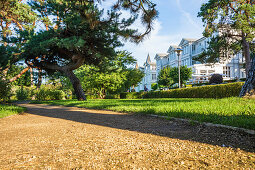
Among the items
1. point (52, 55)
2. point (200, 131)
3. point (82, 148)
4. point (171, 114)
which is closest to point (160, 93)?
point (52, 55)

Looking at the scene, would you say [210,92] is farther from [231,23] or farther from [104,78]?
[104,78]

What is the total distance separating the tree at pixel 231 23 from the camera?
11.2 meters

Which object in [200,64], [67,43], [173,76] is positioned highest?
[200,64]

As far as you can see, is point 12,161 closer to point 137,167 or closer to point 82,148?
point 82,148

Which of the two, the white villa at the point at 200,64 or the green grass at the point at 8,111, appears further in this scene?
the white villa at the point at 200,64

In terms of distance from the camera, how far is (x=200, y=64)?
35.2m

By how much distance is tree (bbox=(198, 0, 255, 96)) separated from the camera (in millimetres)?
11165

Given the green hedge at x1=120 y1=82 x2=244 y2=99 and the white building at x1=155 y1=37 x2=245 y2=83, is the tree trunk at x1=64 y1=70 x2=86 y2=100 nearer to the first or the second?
the green hedge at x1=120 y1=82 x2=244 y2=99

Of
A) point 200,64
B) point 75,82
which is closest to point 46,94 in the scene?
point 75,82

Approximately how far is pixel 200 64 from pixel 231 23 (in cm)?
1986

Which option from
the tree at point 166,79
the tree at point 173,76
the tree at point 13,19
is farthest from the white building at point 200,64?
the tree at point 13,19

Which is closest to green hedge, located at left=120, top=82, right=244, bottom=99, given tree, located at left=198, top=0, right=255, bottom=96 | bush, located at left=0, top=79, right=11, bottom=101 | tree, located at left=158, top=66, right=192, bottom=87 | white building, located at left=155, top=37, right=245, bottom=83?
tree, located at left=198, top=0, right=255, bottom=96

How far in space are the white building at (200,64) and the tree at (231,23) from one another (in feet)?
19.5

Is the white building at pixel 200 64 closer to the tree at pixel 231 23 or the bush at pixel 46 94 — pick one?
the tree at pixel 231 23
